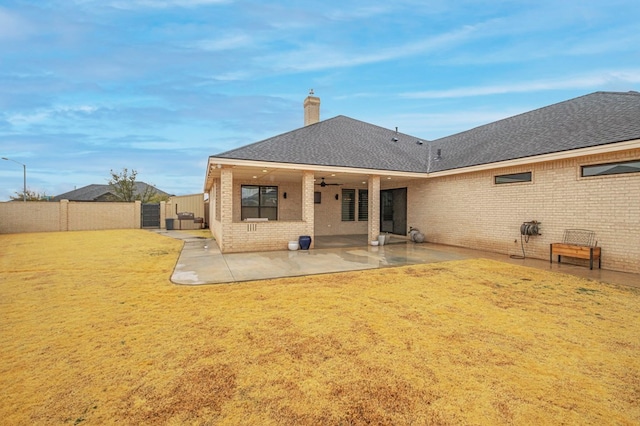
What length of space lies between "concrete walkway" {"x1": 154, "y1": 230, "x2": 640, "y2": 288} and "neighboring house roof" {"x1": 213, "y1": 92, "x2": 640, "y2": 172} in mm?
3329

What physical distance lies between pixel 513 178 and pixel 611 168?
8.50 feet

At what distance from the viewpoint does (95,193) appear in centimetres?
3866

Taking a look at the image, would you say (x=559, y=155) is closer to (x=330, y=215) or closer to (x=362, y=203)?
(x=362, y=203)

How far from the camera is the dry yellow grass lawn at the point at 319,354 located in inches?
88.2

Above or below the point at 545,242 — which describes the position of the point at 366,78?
above

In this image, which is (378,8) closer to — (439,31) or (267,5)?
(439,31)

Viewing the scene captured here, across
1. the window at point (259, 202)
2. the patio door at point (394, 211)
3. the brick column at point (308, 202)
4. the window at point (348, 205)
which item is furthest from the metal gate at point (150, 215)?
the patio door at point (394, 211)

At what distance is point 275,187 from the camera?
14883mm

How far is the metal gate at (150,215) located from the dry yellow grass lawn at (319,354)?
17134 mm

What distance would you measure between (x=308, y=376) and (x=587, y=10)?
14.3m

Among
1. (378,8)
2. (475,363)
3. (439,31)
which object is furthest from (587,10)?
(475,363)

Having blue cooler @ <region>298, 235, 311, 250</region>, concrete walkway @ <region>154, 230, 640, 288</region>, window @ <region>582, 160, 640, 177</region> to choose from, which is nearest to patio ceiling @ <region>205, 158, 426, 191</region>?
blue cooler @ <region>298, 235, 311, 250</region>

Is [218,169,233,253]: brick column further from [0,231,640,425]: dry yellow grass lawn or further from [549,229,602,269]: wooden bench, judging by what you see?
[549,229,602,269]: wooden bench

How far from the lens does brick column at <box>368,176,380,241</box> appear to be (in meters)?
12.0
